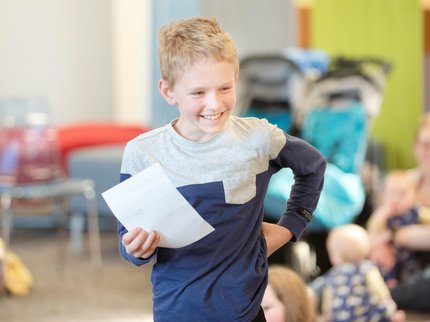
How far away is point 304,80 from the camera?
4.00 metres

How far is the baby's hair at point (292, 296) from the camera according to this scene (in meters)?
2.24

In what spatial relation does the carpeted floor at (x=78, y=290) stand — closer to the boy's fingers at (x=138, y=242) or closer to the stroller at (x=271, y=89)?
the stroller at (x=271, y=89)

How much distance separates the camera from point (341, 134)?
12.4 ft

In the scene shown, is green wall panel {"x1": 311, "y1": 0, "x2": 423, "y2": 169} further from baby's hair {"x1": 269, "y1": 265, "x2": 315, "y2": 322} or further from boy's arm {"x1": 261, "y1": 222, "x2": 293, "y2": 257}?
boy's arm {"x1": 261, "y1": 222, "x2": 293, "y2": 257}

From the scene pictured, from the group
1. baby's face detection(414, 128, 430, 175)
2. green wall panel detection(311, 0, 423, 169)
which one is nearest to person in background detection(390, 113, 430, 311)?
baby's face detection(414, 128, 430, 175)

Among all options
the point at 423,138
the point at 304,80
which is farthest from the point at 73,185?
the point at 423,138

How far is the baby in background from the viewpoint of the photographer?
2.97 metres

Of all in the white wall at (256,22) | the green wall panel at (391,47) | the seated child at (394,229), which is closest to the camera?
the seated child at (394,229)

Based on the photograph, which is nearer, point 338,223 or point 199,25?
point 199,25

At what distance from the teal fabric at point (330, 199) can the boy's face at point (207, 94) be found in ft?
6.81

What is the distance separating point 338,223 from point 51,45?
12.4 ft

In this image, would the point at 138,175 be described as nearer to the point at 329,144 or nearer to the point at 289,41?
the point at 329,144

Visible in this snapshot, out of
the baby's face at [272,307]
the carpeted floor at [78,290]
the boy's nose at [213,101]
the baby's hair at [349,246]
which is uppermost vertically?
the boy's nose at [213,101]

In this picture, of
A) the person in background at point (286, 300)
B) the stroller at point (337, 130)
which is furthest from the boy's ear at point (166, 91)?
the stroller at point (337, 130)
